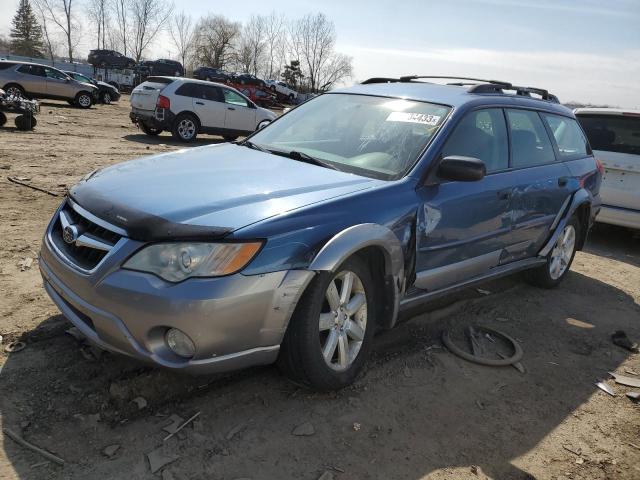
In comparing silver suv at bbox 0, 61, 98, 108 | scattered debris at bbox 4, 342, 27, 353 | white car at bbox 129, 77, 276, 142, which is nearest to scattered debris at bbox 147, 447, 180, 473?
scattered debris at bbox 4, 342, 27, 353

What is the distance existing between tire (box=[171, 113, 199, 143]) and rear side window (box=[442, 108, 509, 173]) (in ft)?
37.6

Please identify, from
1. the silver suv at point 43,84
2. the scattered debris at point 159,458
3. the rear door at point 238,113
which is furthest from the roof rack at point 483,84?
the silver suv at point 43,84

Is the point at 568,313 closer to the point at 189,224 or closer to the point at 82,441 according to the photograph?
the point at 189,224

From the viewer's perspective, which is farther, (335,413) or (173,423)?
(335,413)

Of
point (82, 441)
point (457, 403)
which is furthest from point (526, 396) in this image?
point (82, 441)

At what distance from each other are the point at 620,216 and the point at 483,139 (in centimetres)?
414

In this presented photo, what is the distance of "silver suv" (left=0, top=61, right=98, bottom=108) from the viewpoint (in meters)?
20.3

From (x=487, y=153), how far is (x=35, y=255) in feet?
12.4

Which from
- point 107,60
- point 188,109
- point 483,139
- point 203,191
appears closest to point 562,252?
point 483,139

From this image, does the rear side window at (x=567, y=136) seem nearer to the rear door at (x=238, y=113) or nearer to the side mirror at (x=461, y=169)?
the side mirror at (x=461, y=169)

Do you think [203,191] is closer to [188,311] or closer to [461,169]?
[188,311]

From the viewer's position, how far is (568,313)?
16.1ft

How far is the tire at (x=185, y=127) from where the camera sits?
14328 millimetres

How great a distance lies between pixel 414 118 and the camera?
→ 3.77 m
